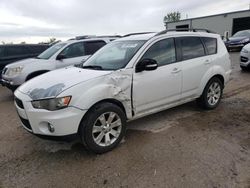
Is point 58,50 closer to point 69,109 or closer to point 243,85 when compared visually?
point 69,109

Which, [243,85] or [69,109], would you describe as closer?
[69,109]

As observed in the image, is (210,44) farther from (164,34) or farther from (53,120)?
(53,120)

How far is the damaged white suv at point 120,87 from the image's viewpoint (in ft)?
11.1

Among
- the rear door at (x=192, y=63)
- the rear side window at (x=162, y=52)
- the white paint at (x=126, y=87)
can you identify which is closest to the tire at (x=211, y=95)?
the white paint at (x=126, y=87)

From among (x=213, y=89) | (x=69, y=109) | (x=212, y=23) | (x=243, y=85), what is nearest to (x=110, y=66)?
(x=69, y=109)

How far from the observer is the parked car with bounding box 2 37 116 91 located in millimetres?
7199

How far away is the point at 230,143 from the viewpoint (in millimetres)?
3857

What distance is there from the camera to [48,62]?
750cm

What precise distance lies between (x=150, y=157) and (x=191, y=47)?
8.40 feet

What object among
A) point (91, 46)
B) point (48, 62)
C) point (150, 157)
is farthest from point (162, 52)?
point (91, 46)

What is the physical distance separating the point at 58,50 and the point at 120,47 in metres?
3.84

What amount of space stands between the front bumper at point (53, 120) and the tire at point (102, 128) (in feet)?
0.45

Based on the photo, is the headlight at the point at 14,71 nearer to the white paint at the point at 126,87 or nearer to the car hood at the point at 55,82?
the white paint at the point at 126,87

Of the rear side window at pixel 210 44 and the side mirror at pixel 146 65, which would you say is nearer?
the side mirror at pixel 146 65
